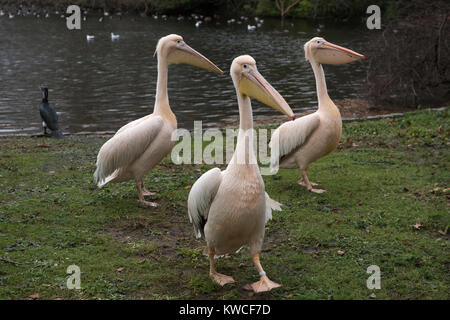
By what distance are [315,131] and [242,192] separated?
2642 mm

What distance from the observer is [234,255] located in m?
4.62

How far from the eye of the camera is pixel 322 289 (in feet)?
12.7

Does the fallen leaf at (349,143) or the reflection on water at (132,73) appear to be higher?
the reflection on water at (132,73)

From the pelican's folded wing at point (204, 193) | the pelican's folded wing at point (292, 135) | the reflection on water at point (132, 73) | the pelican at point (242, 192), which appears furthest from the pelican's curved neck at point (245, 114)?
the reflection on water at point (132, 73)

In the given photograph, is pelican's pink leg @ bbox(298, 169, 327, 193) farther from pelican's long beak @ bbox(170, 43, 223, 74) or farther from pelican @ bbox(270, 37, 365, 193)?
pelican's long beak @ bbox(170, 43, 223, 74)

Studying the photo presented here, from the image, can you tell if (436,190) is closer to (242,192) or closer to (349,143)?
(349,143)

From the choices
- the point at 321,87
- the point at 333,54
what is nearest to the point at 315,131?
the point at 321,87

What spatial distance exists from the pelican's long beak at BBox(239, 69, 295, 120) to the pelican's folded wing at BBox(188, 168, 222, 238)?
0.63 meters

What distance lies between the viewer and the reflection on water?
44.3 ft

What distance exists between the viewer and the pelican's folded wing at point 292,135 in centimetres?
611

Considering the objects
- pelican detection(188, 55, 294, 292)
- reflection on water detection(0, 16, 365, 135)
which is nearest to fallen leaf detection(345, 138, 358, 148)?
reflection on water detection(0, 16, 365, 135)

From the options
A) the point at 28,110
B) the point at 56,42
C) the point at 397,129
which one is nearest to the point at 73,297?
the point at 397,129

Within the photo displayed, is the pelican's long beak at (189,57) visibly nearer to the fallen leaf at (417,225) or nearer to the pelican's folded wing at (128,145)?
the pelican's folded wing at (128,145)

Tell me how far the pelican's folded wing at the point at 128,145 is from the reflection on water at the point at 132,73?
6420 millimetres
